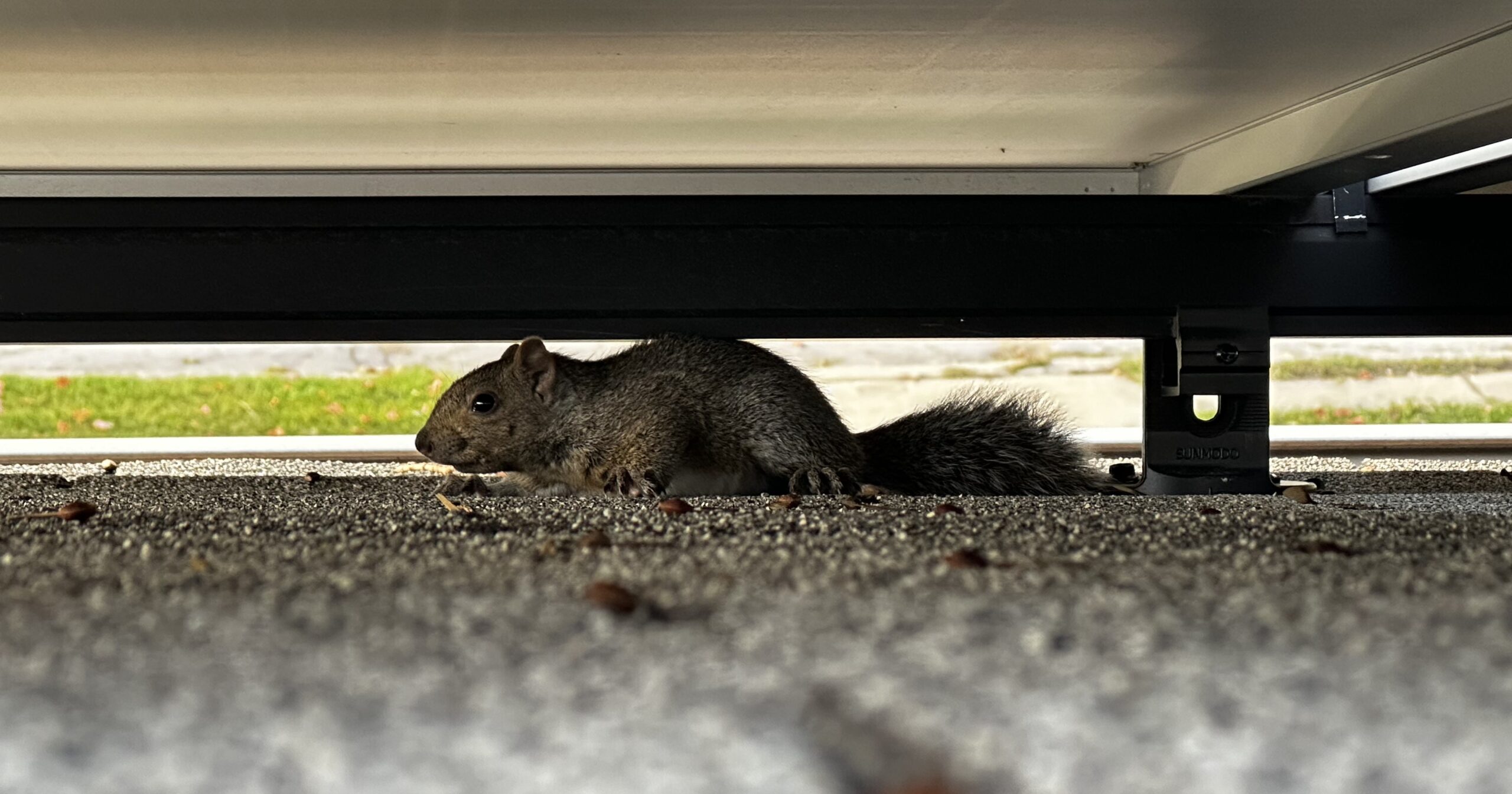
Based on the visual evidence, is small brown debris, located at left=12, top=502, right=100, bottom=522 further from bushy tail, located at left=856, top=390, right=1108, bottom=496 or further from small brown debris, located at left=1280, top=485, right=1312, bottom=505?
small brown debris, located at left=1280, top=485, right=1312, bottom=505

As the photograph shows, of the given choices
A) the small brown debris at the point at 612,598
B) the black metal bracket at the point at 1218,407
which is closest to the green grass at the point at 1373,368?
the black metal bracket at the point at 1218,407

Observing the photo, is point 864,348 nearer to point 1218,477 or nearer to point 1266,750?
point 1218,477

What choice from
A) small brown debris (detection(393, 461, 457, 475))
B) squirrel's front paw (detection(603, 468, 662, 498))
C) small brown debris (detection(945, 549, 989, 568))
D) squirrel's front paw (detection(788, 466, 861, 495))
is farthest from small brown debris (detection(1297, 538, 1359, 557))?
small brown debris (detection(393, 461, 457, 475))

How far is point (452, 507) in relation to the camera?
7.39 feet

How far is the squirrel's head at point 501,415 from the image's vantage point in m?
2.97

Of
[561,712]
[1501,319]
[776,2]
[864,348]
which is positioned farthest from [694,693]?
[864,348]

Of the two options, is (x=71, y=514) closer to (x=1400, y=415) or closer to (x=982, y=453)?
(x=982, y=453)

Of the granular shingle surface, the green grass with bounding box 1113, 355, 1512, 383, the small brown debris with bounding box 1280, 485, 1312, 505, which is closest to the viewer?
the granular shingle surface

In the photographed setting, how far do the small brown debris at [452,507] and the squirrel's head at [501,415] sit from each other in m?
0.45

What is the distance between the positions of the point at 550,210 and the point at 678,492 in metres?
0.68

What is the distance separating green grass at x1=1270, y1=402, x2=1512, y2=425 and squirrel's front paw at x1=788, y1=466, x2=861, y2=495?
5.62m

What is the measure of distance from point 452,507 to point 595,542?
31.7 inches

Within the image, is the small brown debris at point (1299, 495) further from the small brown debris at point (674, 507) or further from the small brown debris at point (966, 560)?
the small brown debris at point (966, 560)

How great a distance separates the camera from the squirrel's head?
9.73 feet
